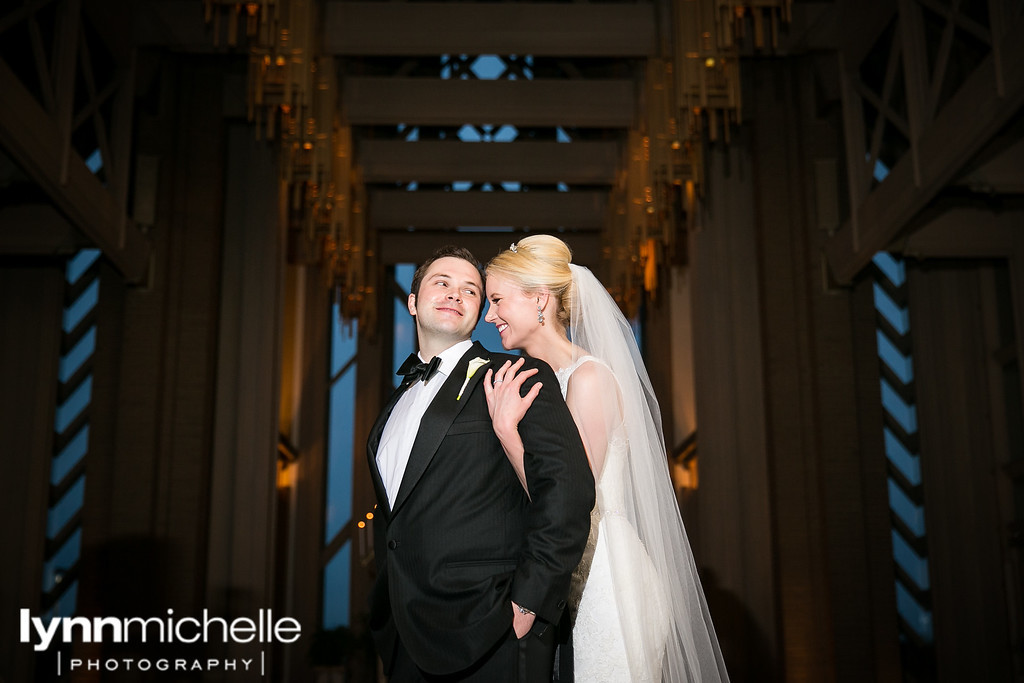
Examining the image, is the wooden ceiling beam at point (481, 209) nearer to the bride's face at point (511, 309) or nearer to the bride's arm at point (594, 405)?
the bride's face at point (511, 309)

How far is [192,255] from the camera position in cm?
864

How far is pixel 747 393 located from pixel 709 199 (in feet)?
6.11

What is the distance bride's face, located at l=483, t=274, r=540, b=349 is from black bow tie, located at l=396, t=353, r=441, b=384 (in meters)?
0.31

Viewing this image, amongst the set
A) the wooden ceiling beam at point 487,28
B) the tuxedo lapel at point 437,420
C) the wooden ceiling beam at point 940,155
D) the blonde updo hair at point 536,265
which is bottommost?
the tuxedo lapel at point 437,420

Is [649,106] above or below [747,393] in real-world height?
above

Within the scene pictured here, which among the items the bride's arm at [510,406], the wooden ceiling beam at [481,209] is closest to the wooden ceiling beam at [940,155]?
the bride's arm at [510,406]

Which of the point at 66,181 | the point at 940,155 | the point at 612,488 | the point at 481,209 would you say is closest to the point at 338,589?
the point at 481,209

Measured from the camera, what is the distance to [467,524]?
8.43ft

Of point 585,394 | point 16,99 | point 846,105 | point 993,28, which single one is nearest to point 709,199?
point 846,105

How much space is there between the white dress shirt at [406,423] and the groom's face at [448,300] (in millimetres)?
58

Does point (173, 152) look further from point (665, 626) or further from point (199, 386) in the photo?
Answer: point (665, 626)

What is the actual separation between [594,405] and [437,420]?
56 cm

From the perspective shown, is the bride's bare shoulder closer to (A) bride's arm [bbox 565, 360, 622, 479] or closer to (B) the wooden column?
(A) bride's arm [bbox 565, 360, 622, 479]

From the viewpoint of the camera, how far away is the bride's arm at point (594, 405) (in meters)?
3.01
